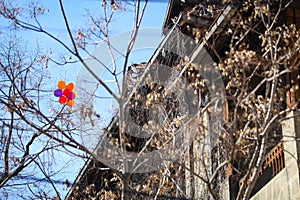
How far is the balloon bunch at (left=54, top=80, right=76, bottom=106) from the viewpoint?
9352mm

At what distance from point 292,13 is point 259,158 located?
3866 mm

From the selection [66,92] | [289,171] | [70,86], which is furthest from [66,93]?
[289,171]

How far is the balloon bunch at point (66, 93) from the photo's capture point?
9.35 m

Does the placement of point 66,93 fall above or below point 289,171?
above

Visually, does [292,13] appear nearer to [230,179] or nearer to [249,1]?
[249,1]

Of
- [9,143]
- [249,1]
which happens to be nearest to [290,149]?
[249,1]

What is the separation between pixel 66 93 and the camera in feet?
30.7

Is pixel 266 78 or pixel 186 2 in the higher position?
pixel 186 2

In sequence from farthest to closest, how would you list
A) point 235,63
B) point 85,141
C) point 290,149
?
point 85,141 < point 290,149 < point 235,63

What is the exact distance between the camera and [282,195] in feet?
29.6

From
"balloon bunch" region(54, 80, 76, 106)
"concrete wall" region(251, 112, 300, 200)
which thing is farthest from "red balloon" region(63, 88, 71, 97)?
"concrete wall" region(251, 112, 300, 200)

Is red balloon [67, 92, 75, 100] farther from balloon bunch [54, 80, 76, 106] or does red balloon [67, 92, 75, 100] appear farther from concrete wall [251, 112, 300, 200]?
concrete wall [251, 112, 300, 200]

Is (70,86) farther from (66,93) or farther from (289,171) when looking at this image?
(289,171)

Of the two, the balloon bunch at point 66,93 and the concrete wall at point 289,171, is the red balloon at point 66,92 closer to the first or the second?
the balloon bunch at point 66,93
